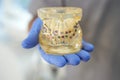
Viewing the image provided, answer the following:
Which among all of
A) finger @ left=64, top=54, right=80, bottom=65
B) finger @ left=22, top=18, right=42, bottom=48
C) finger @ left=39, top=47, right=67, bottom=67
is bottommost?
finger @ left=39, top=47, right=67, bottom=67

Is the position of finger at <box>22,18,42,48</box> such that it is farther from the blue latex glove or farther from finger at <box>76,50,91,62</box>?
finger at <box>76,50,91,62</box>

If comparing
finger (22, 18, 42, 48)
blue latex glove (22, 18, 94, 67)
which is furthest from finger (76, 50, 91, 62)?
finger (22, 18, 42, 48)

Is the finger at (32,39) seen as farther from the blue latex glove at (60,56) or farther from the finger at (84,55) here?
the finger at (84,55)

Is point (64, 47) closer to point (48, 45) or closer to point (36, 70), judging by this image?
point (48, 45)

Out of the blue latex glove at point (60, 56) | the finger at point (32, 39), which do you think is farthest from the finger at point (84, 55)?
the finger at point (32, 39)

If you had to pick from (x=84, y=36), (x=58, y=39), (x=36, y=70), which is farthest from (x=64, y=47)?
(x=36, y=70)

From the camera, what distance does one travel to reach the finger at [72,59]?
464 millimetres

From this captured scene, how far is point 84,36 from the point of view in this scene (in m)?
0.71

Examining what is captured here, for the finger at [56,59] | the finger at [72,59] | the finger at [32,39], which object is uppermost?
the finger at [32,39]

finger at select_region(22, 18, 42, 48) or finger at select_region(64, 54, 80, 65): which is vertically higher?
finger at select_region(22, 18, 42, 48)

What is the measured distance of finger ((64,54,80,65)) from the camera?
464 millimetres

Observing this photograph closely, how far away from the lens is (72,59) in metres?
0.47

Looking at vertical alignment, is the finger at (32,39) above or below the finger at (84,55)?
above

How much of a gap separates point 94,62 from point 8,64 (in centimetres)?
55
